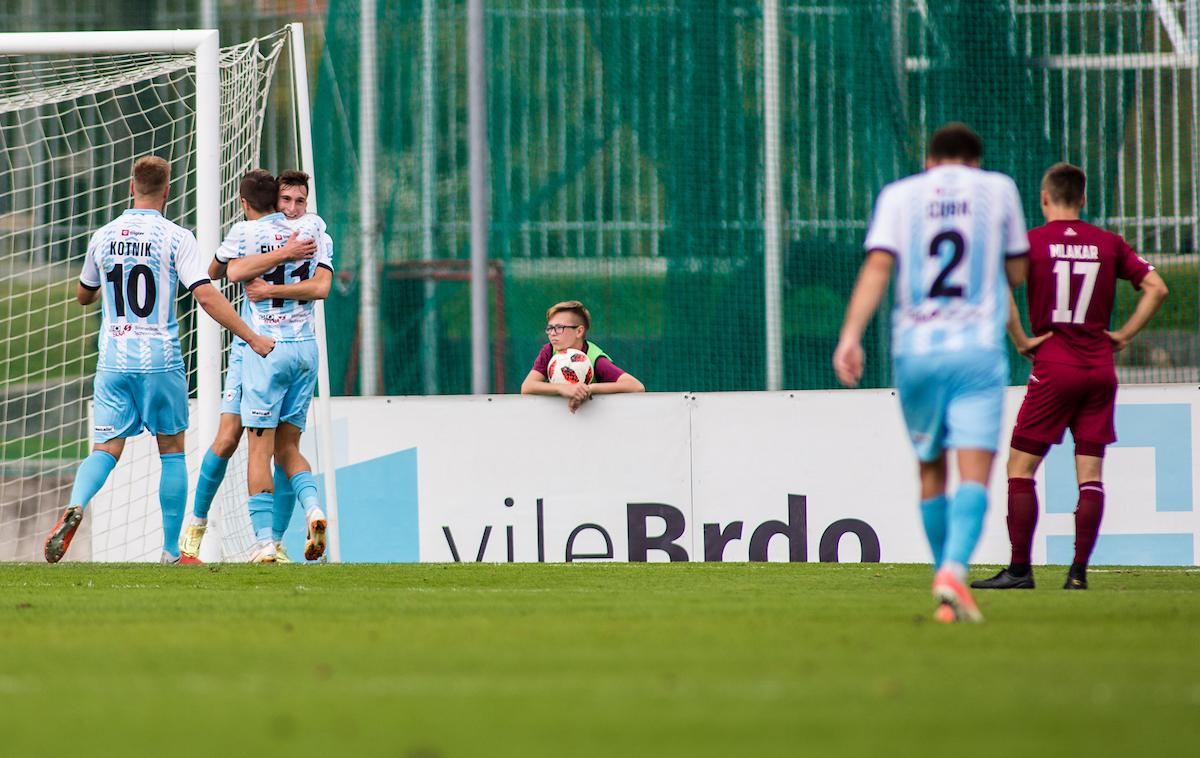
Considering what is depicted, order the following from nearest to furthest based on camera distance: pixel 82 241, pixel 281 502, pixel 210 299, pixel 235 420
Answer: pixel 210 299 → pixel 235 420 → pixel 281 502 → pixel 82 241

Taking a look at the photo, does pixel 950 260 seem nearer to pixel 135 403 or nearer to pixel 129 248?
pixel 129 248

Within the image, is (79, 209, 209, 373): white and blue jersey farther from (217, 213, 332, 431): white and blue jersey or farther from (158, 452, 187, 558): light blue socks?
(158, 452, 187, 558): light blue socks

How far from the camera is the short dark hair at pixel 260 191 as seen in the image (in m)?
8.80

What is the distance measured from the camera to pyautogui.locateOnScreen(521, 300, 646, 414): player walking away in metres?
10.9

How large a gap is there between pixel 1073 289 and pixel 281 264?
158 inches

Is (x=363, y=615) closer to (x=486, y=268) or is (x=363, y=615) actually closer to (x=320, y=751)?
(x=320, y=751)

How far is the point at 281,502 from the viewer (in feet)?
29.9

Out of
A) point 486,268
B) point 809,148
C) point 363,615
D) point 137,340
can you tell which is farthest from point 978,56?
point 363,615

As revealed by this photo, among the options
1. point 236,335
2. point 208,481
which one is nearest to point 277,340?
point 236,335

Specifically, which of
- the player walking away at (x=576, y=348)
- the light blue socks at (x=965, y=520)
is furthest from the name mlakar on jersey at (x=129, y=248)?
the light blue socks at (x=965, y=520)

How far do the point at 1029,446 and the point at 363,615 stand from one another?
326cm

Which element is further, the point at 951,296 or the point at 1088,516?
the point at 1088,516

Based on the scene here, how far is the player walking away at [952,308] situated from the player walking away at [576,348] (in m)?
5.25

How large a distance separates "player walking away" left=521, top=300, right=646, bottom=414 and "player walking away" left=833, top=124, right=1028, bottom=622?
5.25m
